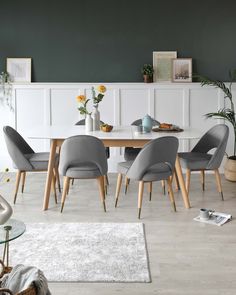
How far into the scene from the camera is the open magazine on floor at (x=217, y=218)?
4.52 meters

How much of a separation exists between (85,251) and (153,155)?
1245 millimetres

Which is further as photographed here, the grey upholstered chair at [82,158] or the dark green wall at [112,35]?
the dark green wall at [112,35]

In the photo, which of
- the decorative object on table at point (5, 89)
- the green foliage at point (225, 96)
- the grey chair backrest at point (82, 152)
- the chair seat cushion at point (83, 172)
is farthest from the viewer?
the decorative object on table at point (5, 89)

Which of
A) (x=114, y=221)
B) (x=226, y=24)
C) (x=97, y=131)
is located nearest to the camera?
(x=114, y=221)

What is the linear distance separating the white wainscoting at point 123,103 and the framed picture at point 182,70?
10 cm

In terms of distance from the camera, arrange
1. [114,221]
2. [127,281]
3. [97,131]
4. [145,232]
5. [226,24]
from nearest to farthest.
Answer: [127,281]
[145,232]
[114,221]
[97,131]
[226,24]

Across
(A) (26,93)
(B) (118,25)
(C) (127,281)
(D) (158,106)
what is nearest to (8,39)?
(A) (26,93)

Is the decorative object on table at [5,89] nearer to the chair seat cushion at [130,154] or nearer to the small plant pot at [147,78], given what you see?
the small plant pot at [147,78]

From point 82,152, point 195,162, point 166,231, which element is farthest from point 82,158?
point 195,162

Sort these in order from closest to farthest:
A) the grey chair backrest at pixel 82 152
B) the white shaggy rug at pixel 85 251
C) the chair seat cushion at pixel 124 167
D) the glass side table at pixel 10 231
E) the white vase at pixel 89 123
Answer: the glass side table at pixel 10 231, the white shaggy rug at pixel 85 251, the grey chair backrest at pixel 82 152, the chair seat cushion at pixel 124 167, the white vase at pixel 89 123

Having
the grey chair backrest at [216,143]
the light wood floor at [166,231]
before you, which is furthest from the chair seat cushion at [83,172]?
the grey chair backrest at [216,143]

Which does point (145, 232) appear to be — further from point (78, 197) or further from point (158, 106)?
point (158, 106)

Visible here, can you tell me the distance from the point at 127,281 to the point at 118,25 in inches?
174

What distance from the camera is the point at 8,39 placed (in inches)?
271
